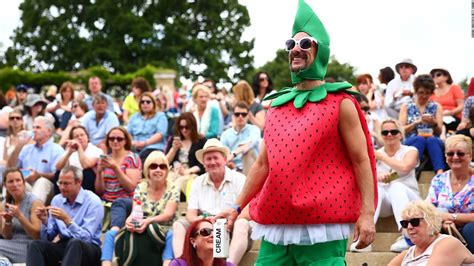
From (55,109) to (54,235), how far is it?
6.44m

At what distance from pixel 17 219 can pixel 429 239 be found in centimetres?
401

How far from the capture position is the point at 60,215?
8.72 m

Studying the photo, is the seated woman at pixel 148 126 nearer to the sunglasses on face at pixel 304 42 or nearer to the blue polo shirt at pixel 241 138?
the blue polo shirt at pixel 241 138

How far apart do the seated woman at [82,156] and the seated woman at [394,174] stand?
120 inches

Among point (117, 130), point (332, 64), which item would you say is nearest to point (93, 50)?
point (332, 64)

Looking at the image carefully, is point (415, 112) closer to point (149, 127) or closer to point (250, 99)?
point (250, 99)

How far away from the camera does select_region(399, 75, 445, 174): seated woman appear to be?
10.1 metres

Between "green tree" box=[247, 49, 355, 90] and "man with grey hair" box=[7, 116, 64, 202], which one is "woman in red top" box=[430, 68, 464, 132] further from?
"green tree" box=[247, 49, 355, 90]

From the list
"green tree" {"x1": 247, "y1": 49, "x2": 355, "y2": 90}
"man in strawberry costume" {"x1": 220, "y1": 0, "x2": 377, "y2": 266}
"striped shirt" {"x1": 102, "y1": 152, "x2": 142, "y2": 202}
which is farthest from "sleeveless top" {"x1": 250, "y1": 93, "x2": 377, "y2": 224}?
"green tree" {"x1": 247, "y1": 49, "x2": 355, "y2": 90}

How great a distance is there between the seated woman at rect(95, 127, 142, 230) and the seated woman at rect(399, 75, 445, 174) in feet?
9.45

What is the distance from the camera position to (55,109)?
49.5 feet

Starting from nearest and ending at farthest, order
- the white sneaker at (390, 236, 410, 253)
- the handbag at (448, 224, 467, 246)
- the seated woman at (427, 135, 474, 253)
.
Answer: the handbag at (448, 224, 467, 246), the seated woman at (427, 135, 474, 253), the white sneaker at (390, 236, 410, 253)

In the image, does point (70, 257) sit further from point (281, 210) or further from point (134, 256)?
point (281, 210)

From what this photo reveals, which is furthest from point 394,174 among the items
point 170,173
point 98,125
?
point 98,125
